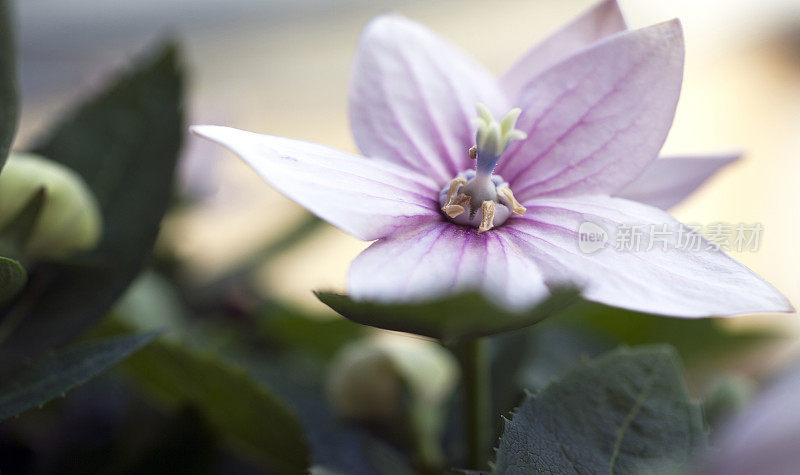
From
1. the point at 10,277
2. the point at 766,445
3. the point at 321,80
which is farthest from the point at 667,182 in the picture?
the point at 321,80

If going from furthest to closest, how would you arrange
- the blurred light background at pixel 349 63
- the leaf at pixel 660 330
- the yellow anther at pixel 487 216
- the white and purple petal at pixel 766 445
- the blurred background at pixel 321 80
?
the blurred light background at pixel 349 63
the blurred background at pixel 321 80
the leaf at pixel 660 330
the yellow anther at pixel 487 216
the white and purple petal at pixel 766 445

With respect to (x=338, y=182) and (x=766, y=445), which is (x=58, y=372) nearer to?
(x=338, y=182)

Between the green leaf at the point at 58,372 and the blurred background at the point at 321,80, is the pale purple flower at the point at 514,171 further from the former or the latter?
the blurred background at the point at 321,80

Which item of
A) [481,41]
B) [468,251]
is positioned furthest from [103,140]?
[481,41]

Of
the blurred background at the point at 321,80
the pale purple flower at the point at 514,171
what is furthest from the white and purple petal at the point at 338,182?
the blurred background at the point at 321,80

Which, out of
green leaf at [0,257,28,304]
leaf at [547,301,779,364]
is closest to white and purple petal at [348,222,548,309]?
green leaf at [0,257,28,304]

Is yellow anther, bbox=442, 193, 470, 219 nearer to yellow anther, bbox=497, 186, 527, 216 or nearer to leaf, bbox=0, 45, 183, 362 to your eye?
yellow anther, bbox=497, 186, 527, 216

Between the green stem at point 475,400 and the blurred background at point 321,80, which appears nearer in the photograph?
the green stem at point 475,400
